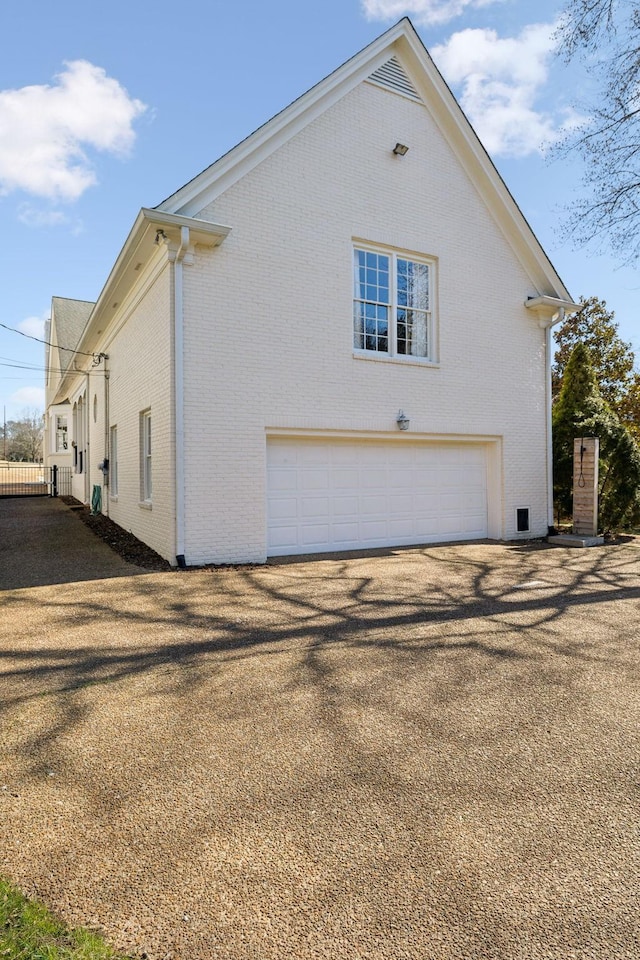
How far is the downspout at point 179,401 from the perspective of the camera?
8.18 metres

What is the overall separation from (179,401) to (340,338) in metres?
3.10

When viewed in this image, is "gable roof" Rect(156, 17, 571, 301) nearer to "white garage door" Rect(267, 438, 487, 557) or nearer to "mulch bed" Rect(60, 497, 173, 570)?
"white garage door" Rect(267, 438, 487, 557)

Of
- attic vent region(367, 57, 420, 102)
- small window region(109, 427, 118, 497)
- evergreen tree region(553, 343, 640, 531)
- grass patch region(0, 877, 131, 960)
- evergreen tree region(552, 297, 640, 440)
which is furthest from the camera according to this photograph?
evergreen tree region(552, 297, 640, 440)

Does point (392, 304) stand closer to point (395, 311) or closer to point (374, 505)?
point (395, 311)

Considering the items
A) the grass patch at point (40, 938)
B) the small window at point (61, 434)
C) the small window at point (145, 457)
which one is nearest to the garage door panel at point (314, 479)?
the small window at point (145, 457)

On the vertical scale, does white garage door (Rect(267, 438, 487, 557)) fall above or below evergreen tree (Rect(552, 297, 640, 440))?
below

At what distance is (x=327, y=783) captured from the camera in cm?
274

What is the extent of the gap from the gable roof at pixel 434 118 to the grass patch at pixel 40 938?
8.28 meters

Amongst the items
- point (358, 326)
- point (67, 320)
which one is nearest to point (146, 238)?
point (358, 326)

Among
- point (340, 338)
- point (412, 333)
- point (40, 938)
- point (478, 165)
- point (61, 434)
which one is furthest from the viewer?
point (61, 434)

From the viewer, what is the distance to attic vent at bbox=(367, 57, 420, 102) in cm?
1023

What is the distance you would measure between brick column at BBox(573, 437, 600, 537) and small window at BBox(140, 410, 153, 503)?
29.0ft

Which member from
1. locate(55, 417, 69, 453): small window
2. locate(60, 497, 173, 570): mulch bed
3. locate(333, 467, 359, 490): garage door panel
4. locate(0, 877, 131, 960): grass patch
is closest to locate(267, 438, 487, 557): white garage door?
locate(333, 467, 359, 490): garage door panel

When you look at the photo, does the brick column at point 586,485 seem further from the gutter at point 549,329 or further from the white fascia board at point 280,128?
the white fascia board at point 280,128
